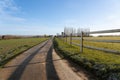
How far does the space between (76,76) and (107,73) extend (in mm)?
961

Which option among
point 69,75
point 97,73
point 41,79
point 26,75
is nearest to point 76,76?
point 69,75

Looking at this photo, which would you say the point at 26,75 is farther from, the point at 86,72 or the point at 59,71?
the point at 86,72

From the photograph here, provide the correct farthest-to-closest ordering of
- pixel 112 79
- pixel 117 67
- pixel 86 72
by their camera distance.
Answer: pixel 86 72, pixel 117 67, pixel 112 79

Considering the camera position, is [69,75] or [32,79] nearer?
[32,79]

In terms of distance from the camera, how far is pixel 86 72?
21.1 feet

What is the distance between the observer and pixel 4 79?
5738mm

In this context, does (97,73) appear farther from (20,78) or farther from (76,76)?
(20,78)

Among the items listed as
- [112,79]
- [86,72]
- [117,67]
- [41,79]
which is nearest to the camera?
[112,79]

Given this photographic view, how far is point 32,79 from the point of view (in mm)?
5645

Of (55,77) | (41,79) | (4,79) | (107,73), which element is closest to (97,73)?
(107,73)

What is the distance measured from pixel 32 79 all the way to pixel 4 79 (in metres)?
0.88

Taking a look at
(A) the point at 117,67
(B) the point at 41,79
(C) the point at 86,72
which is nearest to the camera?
(B) the point at 41,79

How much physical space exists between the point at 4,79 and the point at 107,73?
10.3 feet

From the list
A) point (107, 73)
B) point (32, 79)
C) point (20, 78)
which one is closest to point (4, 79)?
point (20, 78)
